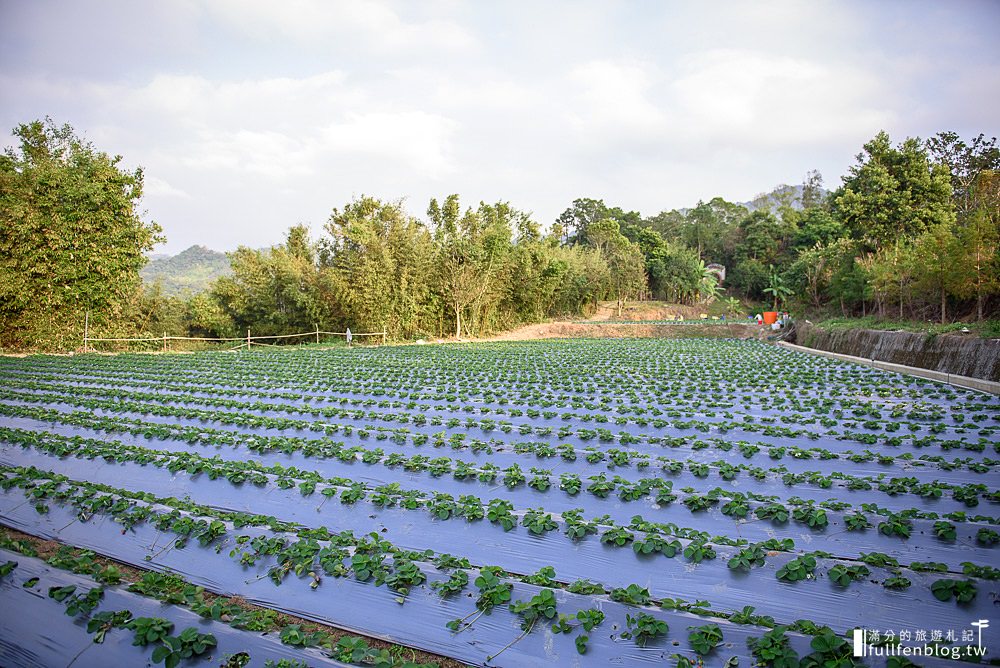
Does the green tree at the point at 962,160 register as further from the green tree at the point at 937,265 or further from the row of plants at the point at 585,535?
the row of plants at the point at 585,535

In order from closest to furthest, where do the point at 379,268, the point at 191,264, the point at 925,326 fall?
the point at 925,326 < the point at 379,268 < the point at 191,264

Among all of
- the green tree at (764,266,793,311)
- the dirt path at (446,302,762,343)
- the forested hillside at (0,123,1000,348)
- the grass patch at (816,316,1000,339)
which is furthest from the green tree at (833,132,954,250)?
the green tree at (764,266,793,311)

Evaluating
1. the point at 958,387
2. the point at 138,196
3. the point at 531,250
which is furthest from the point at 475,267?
the point at 958,387

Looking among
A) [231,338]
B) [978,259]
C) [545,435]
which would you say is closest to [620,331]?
[978,259]

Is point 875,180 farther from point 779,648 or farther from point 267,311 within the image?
point 267,311

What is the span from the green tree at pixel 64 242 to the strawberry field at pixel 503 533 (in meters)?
13.2

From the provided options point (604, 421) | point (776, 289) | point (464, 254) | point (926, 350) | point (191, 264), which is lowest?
point (604, 421)

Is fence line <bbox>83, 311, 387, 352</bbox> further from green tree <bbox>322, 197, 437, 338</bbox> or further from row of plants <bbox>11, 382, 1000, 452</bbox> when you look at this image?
row of plants <bbox>11, 382, 1000, 452</bbox>

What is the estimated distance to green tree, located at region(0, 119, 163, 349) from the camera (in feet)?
58.5

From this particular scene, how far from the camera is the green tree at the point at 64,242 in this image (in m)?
17.8

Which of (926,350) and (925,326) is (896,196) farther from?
(926,350)

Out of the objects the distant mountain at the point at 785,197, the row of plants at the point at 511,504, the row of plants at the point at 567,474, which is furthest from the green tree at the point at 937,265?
the distant mountain at the point at 785,197

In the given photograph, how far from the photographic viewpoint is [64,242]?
18422 millimetres

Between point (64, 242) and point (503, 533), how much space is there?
2124 cm
